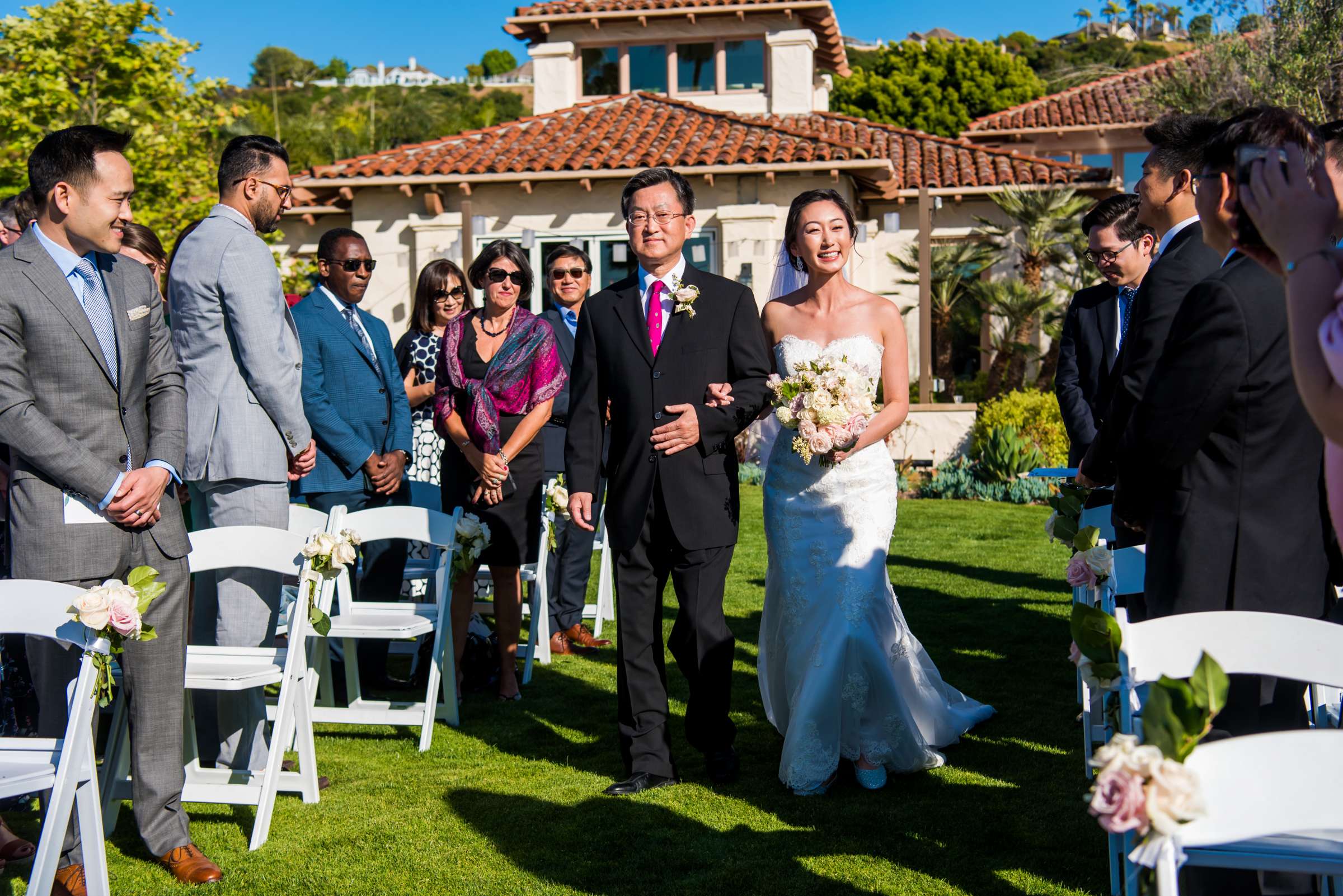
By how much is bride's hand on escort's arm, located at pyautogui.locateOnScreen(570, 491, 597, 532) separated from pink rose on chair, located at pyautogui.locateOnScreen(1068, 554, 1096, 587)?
79.3 inches

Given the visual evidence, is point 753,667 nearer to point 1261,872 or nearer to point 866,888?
point 866,888

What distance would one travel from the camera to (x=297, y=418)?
5.25m

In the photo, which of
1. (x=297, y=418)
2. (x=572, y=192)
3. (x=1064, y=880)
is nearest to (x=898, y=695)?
(x=1064, y=880)

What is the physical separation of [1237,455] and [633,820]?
2.72 meters

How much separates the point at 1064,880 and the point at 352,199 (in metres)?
18.1

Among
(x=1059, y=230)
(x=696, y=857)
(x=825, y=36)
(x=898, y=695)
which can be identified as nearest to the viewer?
(x=696, y=857)

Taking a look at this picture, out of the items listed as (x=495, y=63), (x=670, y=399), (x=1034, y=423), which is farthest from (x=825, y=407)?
(x=495, y=63)

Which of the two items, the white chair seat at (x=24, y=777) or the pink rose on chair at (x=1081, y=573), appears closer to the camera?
the white chair seat at (x=24, y=777)

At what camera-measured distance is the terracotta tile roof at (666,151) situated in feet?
60.3

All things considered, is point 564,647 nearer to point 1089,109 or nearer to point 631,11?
point 631,11

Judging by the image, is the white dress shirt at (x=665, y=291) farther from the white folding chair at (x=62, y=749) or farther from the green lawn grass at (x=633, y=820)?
the white folding chair at (x=62, y=749)

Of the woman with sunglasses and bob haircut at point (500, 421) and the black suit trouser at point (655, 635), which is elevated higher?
the woman with sunglasses and bob haircut at point (500, 421)

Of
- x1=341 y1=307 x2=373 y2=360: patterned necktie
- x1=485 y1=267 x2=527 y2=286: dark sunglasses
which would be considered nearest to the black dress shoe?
x1=341 y1=307 x2=373 y2=360: patterned necktie

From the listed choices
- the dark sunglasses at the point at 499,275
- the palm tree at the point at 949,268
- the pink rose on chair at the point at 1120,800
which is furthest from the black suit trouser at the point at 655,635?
the palm tree at the point at 949,268
